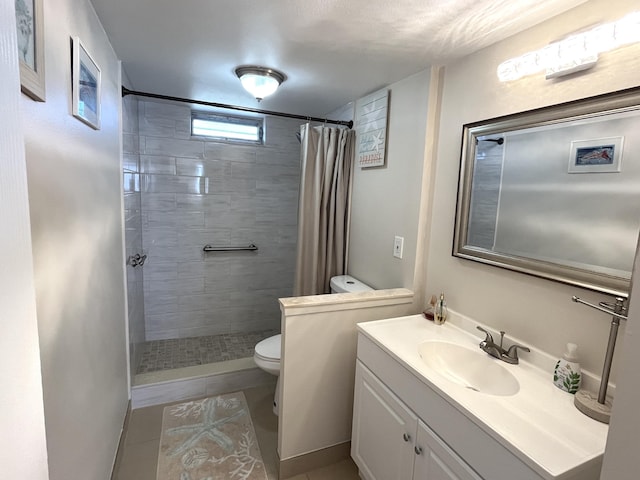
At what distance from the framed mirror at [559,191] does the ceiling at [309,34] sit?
0.39 metres

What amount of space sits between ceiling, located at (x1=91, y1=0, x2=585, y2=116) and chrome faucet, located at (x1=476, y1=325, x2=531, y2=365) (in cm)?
127

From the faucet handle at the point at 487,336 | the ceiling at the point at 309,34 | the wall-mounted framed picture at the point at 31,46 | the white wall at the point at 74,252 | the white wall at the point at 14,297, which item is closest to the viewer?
the white wall at the point at 14,297

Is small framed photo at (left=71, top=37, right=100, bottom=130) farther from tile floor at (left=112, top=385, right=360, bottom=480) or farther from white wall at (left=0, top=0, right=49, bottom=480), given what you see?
tile floor at (left=112, top=385, right=360, bottom=480)

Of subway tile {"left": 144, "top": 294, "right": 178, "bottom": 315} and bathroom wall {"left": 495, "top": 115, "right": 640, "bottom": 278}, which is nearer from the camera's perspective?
bathroom wall {"left": 495, "top": 115, "right": 640, "bottom": 278}

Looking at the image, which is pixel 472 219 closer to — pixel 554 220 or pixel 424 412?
pixel 554 220

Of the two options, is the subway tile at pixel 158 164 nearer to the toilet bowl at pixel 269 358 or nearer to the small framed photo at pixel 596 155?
the toilet bowl at pixel 269 358

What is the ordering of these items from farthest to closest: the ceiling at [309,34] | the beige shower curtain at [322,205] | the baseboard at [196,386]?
the beige shower curtain at [322,205] < the baseboard at [196,386] < the ceiling at [309,34]

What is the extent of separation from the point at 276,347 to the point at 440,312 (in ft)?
3.69

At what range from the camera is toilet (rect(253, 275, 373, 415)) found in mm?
2107

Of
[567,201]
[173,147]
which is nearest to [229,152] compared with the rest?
[173,147]

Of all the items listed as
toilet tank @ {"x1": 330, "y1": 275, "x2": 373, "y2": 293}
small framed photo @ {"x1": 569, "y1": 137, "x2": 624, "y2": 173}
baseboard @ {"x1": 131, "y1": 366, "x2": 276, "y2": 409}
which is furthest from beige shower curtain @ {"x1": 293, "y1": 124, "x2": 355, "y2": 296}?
small framed photo @ {"x1": 569, "y1": 137, "x2": 624, "y2": 173}

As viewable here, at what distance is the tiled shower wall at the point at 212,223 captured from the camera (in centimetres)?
277

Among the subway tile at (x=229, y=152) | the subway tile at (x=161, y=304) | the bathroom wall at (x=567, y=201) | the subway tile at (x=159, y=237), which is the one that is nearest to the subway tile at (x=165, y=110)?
the subway tile at (x=229, y=152)

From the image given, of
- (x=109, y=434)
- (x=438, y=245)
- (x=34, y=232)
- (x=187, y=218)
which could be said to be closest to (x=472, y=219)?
(x=438, y=245)
